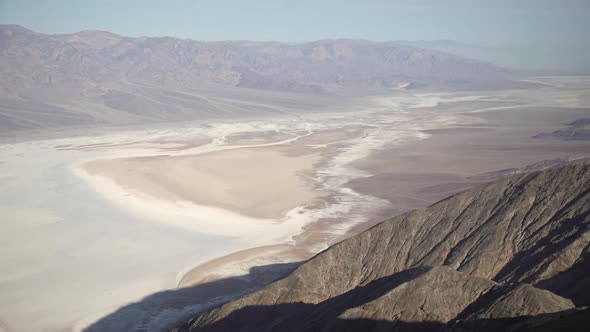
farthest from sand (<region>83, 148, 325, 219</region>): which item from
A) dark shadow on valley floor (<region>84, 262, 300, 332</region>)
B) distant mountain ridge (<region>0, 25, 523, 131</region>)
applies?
distant mountain ridge (<region>0, 25, 523, 131</region>)

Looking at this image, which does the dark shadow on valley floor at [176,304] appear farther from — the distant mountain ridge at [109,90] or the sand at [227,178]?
the distant mountain ridge at [109,90]

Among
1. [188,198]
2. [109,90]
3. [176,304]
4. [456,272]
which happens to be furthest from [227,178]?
[109,90]

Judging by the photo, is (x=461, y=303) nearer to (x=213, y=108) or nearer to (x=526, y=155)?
(x=526, y=155)

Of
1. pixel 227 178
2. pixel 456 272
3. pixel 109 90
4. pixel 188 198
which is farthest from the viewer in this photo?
pixel 109 90

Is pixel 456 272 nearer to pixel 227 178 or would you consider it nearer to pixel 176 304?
pixel 176 304

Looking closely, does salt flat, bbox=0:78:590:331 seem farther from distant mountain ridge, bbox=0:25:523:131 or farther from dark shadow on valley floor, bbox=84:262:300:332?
distant mountain ridge, bbox=0:25:523:131

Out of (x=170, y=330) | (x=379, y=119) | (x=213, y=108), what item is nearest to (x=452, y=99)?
(x=379, y=119)
